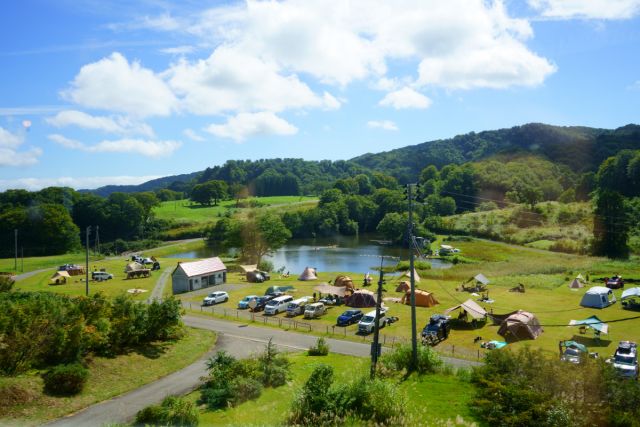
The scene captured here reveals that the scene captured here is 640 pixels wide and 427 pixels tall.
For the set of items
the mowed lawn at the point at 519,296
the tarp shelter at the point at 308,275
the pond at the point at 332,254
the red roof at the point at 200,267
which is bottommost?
the pond at the point at 332,254

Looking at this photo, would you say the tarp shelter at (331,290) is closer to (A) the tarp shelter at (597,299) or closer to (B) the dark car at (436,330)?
(B) the dark car at (436,330)

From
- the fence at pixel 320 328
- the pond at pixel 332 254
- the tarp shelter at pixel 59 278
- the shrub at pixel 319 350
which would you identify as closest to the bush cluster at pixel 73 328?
the shrub at pixel 319 350

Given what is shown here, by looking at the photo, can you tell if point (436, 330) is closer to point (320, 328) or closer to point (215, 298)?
point (320, 328)

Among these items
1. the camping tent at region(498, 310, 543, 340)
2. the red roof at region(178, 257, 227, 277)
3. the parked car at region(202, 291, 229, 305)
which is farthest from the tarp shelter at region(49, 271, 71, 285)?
the camping tent at region(498, 310, 543, 340)

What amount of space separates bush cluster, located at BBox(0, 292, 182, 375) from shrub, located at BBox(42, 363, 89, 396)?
1.58 metres

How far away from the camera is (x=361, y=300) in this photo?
42469 mm

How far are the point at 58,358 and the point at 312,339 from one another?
53.9 feet

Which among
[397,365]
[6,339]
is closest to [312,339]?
[397,365]

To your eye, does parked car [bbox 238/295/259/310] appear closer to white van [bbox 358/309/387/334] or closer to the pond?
white van [bbox 358/309/387/334]

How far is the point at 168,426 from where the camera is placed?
56.4ft

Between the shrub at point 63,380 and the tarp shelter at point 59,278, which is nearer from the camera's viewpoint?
the shrub at point 63,380

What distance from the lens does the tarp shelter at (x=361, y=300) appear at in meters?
42.1

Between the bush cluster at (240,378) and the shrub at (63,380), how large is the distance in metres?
6.09

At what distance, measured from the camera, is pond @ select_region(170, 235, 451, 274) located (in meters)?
78.4
